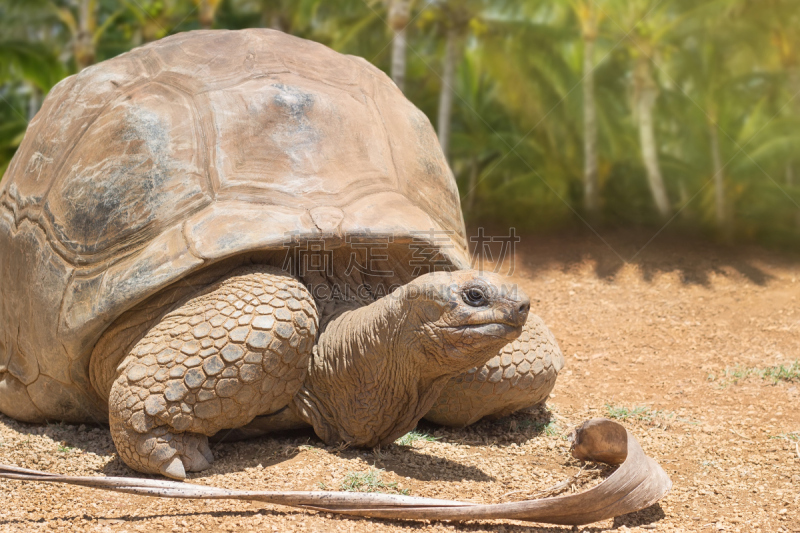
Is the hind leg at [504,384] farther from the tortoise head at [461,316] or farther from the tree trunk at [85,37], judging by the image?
the tree trunk at [85,37]

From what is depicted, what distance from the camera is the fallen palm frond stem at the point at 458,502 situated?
93.5 inches

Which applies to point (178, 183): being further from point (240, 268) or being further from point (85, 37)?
point (85, 37)

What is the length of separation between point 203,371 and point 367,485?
2.47ft

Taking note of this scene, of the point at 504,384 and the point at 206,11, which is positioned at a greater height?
the point at 206,11

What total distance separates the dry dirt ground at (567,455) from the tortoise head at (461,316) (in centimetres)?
53

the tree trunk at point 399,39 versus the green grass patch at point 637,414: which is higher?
the tree trunk at point 399,39

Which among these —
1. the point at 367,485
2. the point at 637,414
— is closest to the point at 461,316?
the point at 367,485

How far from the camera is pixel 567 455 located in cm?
329

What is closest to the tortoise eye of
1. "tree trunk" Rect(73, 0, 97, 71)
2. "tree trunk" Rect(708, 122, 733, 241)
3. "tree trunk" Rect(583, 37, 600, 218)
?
"tree trunk" Rect(708, 122, 733, 241)

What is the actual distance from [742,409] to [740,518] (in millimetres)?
1605

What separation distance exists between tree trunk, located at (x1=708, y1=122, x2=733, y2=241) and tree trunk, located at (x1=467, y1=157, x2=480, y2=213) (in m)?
4.80

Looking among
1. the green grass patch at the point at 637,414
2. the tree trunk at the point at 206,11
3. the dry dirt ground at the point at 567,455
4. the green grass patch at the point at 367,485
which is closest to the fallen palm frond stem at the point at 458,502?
the dry dirt ground at the point at 567,455

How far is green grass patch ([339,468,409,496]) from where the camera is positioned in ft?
8.85

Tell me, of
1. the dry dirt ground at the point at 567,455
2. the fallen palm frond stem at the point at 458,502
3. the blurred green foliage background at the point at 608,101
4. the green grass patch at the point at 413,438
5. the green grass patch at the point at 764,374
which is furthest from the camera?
the blurred green foliage background at the point at 608,101
